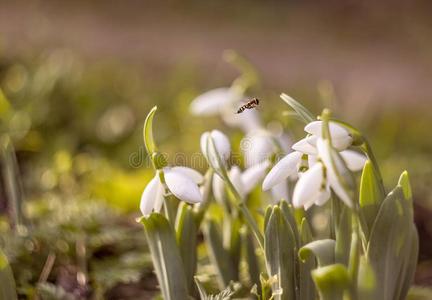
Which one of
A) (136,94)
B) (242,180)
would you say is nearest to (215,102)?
(242,180)

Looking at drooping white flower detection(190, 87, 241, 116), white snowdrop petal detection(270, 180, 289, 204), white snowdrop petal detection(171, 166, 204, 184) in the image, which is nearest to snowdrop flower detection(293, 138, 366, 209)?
white snowdrop petal detection(171, 166, 204, 184)

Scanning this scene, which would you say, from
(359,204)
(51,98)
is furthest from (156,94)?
(359,204)

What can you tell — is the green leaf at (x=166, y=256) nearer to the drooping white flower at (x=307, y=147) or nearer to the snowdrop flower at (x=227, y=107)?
the drooping white flower at (x=307, y=147)

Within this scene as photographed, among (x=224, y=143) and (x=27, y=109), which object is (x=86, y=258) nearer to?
(x=224, y=143)

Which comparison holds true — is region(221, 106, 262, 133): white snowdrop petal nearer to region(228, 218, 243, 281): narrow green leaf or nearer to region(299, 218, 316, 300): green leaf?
region(228, 218, 243, 281): narrow green leaf

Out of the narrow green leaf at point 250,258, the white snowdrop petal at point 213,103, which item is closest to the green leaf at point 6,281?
the narrow green leaf at point 250,258

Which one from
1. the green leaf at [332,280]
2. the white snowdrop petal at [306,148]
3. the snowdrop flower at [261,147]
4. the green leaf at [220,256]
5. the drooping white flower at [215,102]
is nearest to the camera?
the green leaf at [332,280]
